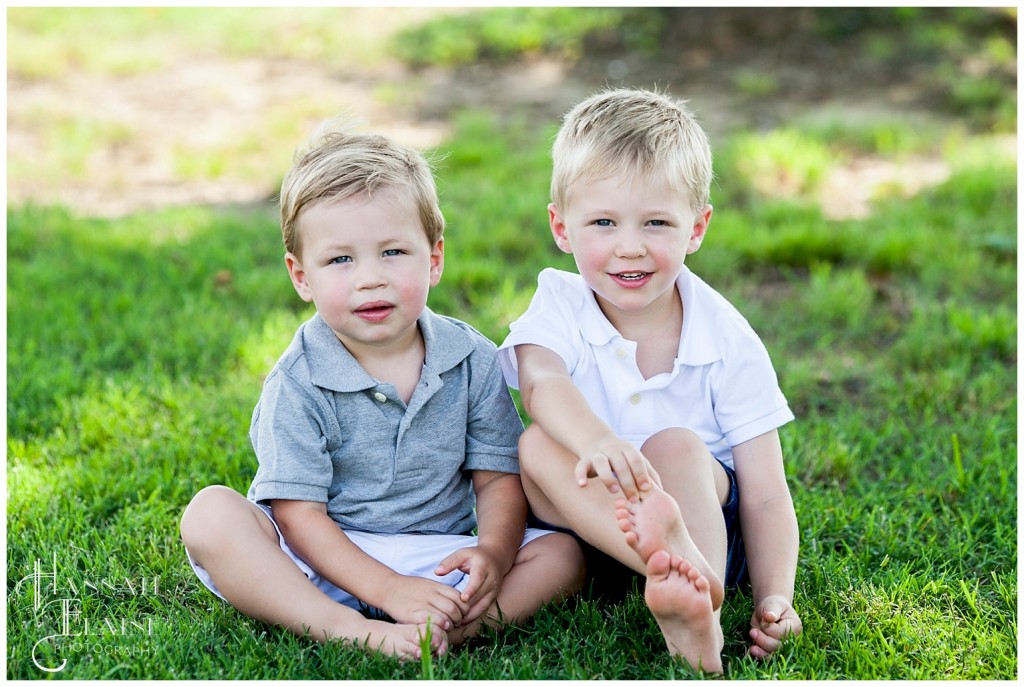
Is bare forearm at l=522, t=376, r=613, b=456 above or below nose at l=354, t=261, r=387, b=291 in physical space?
below

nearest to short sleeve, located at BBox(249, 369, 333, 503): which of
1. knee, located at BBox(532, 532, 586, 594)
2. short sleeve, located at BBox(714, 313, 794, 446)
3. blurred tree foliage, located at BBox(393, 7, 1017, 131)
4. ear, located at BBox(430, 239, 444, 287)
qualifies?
ear, located at BBox(430, 239, 444, 287)

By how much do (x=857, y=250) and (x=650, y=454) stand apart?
2675 millimetres

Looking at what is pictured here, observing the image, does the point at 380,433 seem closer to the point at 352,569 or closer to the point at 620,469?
the point at 352,569

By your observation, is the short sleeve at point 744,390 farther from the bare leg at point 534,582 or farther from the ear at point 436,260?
the ear at point 436,260

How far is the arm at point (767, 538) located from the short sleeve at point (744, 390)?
3 centimetres

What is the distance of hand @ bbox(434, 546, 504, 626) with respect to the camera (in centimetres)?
212

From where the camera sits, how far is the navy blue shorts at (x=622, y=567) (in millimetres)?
2348

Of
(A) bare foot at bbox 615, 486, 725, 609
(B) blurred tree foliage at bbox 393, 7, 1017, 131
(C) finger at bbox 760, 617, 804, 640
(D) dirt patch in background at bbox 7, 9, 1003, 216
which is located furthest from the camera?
(B) blurred tree foliage at bbox 393, 7, 1017, 131

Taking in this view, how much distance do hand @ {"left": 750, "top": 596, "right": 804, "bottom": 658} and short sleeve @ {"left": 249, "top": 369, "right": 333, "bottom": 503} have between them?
91 cm

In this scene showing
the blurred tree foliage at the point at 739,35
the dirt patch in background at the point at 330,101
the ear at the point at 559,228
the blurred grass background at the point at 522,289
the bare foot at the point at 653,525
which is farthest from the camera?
the blurred tree foliage at the point at 739,35

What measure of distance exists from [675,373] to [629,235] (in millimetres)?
318

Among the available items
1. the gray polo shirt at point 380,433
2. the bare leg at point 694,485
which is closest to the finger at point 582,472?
the bare leg at point 694,485

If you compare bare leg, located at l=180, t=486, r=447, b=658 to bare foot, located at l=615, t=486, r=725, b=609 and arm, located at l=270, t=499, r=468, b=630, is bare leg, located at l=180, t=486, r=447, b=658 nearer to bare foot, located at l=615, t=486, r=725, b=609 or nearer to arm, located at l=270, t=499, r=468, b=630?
arm, located at l=270, t=499, r=468, b=630

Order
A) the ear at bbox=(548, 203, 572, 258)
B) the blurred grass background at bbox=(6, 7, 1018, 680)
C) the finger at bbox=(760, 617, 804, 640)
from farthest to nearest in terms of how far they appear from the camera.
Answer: the ear at bbox=(548, 203, 572, 258)
the blurred grass background at bbox=(6, 7, 1018, 680)
the finger at bbox=(760, 617, 804, 640)
